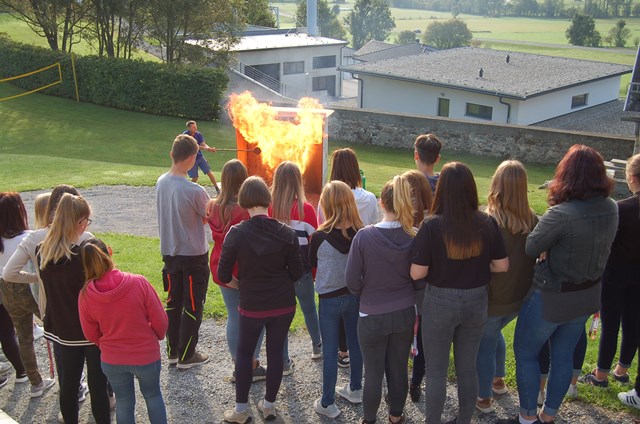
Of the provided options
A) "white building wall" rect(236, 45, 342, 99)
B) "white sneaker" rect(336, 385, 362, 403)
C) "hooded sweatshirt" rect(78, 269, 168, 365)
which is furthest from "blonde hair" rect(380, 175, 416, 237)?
"white building wall" rect(236, 45, 342, 99)

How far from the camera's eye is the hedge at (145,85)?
25062 mm

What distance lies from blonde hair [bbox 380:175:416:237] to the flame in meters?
4.61

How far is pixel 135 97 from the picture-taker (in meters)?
25.7

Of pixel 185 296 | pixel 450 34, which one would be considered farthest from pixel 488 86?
pixel 450 34

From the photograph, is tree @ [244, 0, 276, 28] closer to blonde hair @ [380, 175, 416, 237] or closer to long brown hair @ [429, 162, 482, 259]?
blonde hair @ [380, 175, 416, 237]

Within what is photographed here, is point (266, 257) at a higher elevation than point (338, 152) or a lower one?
lower

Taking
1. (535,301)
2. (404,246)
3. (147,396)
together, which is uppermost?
(404,246)

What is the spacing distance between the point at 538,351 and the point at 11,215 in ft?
14.2

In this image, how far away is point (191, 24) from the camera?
2870 centimetres

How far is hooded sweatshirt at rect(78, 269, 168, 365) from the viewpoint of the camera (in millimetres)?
4172

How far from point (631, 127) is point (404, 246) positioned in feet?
103

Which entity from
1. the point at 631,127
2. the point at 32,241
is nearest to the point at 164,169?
the point at 32,241

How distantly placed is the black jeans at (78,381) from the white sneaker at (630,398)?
415cm

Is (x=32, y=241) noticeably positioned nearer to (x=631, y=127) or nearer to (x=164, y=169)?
(x=164, y=169)
